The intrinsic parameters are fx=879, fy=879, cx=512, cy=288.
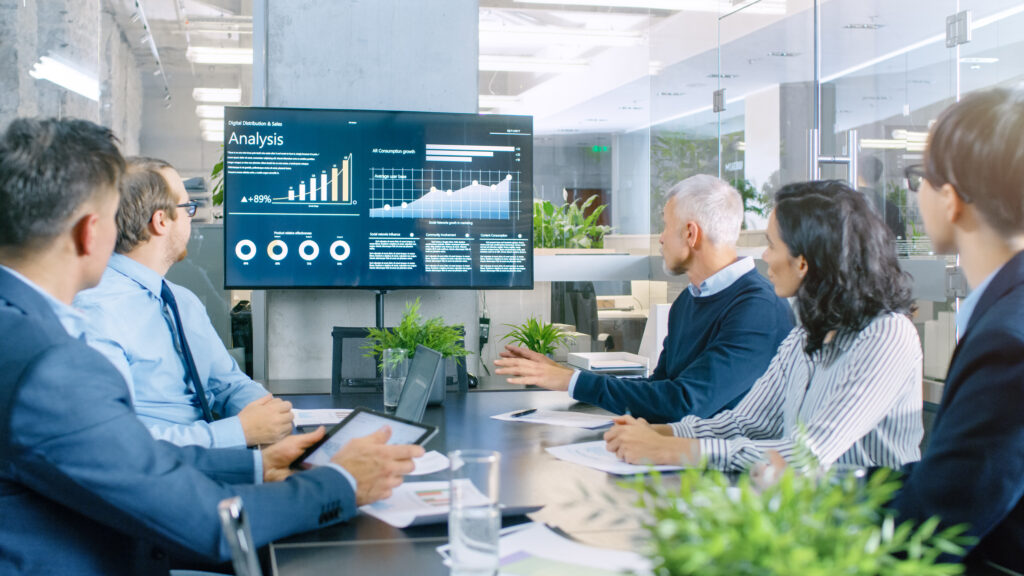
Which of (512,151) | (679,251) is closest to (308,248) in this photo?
(512,151)

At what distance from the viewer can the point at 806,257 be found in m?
1.91

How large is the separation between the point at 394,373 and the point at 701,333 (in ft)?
3.11

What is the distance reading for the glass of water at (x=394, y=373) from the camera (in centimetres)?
264

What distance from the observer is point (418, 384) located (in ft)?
8.06

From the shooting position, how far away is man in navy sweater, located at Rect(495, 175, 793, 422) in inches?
97.6

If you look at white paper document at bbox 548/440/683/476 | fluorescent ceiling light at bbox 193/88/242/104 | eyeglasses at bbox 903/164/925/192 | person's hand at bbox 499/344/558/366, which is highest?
fluorescent ceiling light at bbox 193/88/242/104

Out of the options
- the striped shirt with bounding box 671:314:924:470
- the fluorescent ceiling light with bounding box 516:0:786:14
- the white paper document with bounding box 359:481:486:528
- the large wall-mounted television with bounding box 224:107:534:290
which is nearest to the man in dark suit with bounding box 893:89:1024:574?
the striped shirt with bounding box 671:314:924:470

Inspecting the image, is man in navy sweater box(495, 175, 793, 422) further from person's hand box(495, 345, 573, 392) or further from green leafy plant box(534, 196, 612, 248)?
green leafy plant box(534, 196, 612, 248)

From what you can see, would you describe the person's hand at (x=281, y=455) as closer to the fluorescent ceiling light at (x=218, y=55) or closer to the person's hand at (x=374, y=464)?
the person's hand at (x=374, y=464)

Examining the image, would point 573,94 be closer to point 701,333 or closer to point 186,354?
point 701,333

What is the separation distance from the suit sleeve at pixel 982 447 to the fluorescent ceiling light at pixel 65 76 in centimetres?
432

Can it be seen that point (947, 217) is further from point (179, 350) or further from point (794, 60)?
point (794, 60)

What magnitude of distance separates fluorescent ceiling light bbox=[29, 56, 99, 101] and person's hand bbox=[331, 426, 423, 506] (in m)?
3.60

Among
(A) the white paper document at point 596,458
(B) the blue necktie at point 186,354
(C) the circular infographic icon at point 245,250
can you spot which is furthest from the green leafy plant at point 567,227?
(A) the white paper document at point 596,458
